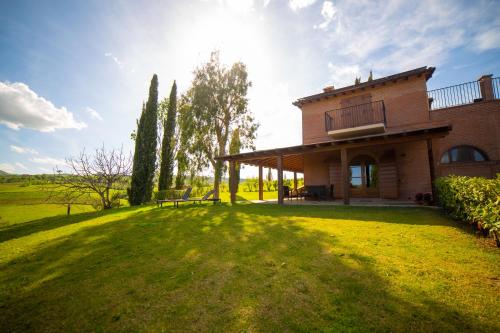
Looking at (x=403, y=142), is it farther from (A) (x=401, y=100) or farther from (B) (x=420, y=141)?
(A) (x=401, y=100)

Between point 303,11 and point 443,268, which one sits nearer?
point 443,268

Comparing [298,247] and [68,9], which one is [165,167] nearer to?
[68,9]

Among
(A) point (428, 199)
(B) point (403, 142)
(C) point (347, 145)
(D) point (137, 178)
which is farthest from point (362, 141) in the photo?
(D) point (137, 178)

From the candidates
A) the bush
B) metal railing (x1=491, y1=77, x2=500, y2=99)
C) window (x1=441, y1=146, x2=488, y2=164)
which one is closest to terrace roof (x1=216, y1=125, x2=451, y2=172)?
the bush

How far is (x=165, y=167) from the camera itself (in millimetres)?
21438

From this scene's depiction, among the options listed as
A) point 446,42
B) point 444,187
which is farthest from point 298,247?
point 446,42

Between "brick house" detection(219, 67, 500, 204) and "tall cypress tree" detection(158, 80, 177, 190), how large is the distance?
11360 millimetres

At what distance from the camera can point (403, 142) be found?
10477 millimetres

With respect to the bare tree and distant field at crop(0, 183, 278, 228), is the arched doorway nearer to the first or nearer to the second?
distant field at crop(0, 183, 278, 228)

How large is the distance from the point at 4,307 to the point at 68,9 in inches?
449

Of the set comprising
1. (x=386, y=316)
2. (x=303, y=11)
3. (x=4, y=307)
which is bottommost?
(x=4, y=307)

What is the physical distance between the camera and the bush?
354cm

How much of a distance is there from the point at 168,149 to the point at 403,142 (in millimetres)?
20258

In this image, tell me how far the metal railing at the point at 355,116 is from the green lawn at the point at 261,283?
9.41 m
